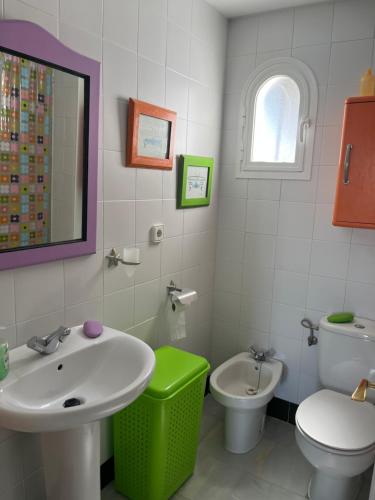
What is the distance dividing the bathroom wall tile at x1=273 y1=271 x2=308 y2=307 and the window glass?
2.22 ft

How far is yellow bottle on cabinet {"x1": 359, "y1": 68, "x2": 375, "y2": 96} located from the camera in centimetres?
186

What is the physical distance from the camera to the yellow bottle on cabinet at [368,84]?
186 centimetres

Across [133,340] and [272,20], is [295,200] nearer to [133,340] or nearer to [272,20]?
[272,20]

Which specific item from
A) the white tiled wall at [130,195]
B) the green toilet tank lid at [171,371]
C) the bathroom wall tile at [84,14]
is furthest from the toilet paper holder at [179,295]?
the bathroom wall tile at [84,14]

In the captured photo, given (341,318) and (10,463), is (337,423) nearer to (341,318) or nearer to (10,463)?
(341,318)

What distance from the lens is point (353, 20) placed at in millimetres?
1999

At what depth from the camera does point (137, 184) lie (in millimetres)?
1820

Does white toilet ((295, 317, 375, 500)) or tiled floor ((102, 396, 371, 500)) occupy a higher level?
white toilet ((295, 317, 375, 500))

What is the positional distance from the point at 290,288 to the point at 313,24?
4.79 ft

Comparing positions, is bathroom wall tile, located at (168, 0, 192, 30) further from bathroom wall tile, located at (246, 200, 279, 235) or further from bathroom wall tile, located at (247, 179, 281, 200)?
bathroom wall tile, located at (246, 200, 279, 235)

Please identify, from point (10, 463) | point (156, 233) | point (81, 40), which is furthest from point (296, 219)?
point (10, 463)

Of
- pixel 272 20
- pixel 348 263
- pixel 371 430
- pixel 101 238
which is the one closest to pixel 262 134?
pixel 272 20

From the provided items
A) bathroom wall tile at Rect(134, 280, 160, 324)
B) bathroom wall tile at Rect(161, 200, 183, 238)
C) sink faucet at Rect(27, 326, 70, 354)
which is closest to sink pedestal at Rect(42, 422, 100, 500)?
sink faucet at Rect(27, 326, 70, 354)

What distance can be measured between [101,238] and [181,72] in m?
0.99
